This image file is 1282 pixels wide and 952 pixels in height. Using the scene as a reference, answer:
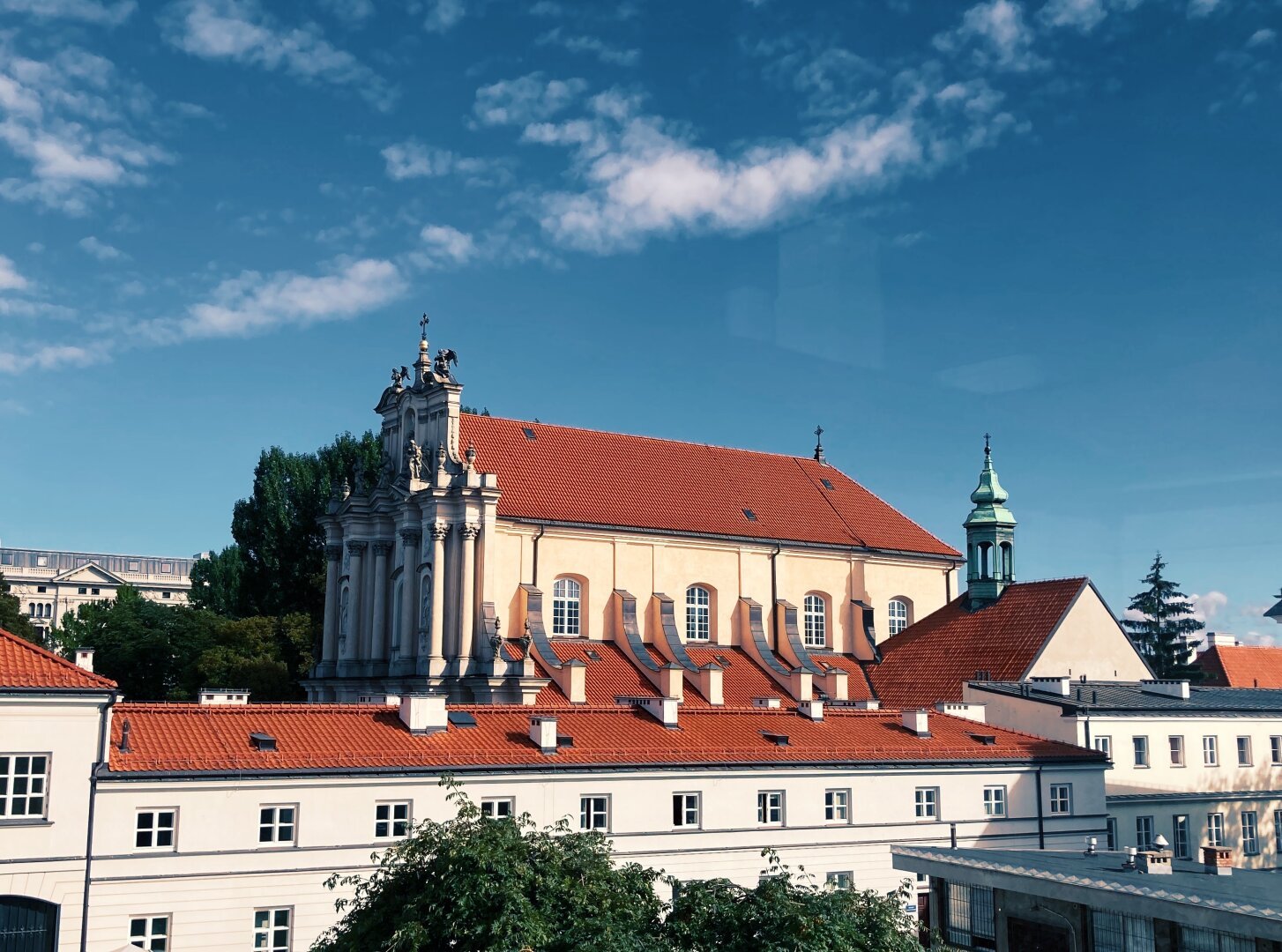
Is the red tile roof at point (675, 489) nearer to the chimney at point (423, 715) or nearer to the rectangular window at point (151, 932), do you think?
the chimney at point (423, 715)

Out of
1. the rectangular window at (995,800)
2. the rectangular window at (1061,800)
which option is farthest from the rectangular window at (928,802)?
the rectangular window at (1061,800)

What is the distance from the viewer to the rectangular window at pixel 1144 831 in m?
44.3

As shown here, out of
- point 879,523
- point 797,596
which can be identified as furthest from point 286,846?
point 879,523

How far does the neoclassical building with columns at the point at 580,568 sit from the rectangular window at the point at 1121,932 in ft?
75.5

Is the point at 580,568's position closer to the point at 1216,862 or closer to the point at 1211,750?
the point at 1211,750

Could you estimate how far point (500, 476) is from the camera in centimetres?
5622

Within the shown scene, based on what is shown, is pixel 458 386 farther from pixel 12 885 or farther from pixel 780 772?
pixel 12 885

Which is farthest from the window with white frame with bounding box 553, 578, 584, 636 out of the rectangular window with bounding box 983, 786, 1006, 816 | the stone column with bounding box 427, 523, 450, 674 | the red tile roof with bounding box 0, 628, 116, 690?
the red tile roof with bounding box 0, 628, 116, 690

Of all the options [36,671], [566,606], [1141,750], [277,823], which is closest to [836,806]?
[1141,750]

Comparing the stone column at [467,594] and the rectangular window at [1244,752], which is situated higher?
the stone column at [467,594]

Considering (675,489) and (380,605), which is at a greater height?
(675,489)

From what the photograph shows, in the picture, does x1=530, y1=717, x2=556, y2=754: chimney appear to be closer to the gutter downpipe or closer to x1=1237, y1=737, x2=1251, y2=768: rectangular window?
the gutter downpipe

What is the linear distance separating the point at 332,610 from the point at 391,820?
28083 millimetres

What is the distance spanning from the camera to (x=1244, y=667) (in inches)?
3120
